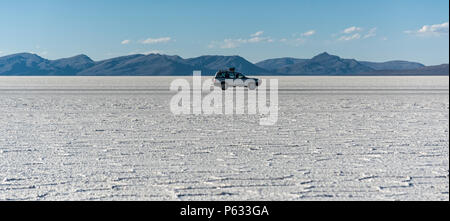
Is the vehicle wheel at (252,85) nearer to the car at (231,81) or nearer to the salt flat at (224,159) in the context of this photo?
the car at (231,81)

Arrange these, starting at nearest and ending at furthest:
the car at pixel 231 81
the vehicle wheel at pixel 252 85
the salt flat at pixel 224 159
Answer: the salt flat at pixel 224 159
the car at pixel 231 81
the vehicle wheel at pixel 252 85

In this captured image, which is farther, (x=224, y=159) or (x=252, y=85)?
(x=252, y=85)

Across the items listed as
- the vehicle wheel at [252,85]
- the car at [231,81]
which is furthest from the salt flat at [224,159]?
the vehicle wheel at [252,85]

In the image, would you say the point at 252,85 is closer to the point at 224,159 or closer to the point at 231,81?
the point at 231,81

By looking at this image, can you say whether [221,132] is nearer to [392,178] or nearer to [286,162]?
[286,162]

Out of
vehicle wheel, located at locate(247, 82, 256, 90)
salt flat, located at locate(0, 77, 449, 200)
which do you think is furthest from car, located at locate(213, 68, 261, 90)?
salt flat, located at locate(0, 77, 449, 200)

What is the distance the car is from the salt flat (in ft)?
56.5

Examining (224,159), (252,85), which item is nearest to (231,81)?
(252,85)

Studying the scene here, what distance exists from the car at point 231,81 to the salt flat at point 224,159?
1721cm

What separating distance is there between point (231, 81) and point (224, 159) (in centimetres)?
2374

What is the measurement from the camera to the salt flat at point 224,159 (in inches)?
224

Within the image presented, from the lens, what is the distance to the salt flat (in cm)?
569

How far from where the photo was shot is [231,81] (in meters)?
31.3

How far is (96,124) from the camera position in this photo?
1242 cm
